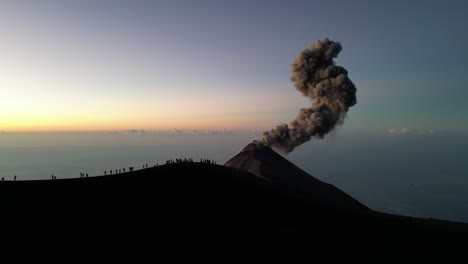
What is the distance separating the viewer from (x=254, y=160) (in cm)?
10400

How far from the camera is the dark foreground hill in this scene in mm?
24422

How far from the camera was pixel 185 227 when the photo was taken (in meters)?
29.4

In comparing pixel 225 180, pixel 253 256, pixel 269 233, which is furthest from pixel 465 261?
pixel 225 180

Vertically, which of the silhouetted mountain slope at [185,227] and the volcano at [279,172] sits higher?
the volcano at [279,172]

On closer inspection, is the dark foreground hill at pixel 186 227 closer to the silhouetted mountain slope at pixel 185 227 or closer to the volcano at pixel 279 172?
the silhouetted mountain slope at pixel 185 227

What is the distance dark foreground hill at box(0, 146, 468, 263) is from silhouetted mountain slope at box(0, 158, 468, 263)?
8cm

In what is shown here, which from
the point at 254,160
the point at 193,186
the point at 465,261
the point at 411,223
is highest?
the point at 254,160

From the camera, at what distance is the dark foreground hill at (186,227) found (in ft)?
80.1

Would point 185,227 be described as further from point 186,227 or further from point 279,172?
point 279,172

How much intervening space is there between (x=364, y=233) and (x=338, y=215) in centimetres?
512

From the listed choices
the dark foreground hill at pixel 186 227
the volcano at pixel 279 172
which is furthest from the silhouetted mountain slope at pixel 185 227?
the volcano at pixel 279 172

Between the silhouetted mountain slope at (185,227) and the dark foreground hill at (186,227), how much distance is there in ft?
0.28

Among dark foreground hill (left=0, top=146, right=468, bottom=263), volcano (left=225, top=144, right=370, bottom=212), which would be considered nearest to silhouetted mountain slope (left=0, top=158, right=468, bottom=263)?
dark foreground hill (left=0, top=146, right=468, bottom=263)

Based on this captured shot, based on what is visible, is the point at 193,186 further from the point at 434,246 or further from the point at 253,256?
the point at 434,246
